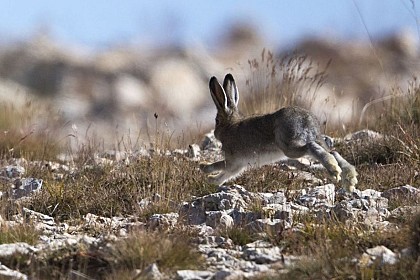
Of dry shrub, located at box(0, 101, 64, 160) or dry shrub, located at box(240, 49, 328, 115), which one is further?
dry shrub, located at box(240, 49, 328, 115)

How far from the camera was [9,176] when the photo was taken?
9680mm

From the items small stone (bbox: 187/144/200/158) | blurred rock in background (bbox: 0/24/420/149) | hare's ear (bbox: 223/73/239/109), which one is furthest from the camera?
blurred rock in background (bbox: 0/24/420/149)

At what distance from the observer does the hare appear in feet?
28.4

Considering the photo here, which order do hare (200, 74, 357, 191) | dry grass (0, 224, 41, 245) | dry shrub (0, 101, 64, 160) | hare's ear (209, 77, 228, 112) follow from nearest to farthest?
dry grass (0, 224, 41, 245)
hare (200, 74, 357, 191)
hare's ear (209, 77, 228, 112)
dry shrub (0, 101, 64, 160)

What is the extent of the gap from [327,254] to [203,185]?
2844 millimetres

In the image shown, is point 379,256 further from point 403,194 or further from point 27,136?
point 27,136

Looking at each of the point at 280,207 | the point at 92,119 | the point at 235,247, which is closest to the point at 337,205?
the point at 280,207

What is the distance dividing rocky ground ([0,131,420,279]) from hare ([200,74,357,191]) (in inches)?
7.8

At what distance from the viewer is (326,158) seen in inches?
337

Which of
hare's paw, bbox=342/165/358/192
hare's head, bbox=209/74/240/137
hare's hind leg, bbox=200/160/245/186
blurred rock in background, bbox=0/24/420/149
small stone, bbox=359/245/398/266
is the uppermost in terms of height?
blurred rock in background, bbox=0/24/420/149

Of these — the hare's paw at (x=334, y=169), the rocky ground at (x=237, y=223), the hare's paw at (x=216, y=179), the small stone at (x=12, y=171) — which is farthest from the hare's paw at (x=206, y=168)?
the small stone at (x=12, y=171)

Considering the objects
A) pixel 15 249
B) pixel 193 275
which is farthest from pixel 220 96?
pixel 193 275

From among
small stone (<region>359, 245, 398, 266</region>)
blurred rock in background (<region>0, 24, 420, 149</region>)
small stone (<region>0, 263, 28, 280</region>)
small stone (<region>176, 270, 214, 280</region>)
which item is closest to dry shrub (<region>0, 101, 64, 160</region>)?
small stone (<region>0, 263, 28, 280</region>)

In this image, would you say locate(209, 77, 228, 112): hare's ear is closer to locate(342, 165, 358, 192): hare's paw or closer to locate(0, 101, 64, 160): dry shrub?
locate(0, 101, 64, 160): dry shrub
